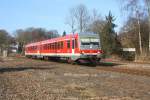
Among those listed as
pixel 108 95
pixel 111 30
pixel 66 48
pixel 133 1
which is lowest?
pixel 108 95

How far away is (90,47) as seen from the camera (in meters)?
31.5

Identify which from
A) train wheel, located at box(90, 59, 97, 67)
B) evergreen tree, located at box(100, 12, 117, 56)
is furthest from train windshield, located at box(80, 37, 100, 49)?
evergreen tree, located at box(100, 12, 117, 56)

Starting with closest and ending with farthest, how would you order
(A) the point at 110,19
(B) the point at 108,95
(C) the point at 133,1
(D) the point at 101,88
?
(B) the point at 108,95 < (D) the point at 101,88 < (C) the point at 133,1 < (A) the point at 110,19

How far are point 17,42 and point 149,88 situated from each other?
127 metres

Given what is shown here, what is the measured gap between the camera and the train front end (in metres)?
30.9

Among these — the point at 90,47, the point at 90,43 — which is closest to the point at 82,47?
the point at 90,47

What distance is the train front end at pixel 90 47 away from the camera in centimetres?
3091

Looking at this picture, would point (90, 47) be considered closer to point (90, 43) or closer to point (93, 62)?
point (90, 43)

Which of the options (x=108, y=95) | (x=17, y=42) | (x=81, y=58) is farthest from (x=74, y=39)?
(x=17, y=42)

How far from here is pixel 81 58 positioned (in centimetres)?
3120

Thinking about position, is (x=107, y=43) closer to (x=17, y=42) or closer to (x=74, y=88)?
(x=74, y=88)

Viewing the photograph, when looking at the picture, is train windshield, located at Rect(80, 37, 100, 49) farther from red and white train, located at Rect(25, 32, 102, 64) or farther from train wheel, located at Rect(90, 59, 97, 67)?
train wheel, located at Rect(90, 59, 97, 67)

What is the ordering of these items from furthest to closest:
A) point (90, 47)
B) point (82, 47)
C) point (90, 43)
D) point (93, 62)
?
1. point (93, 62)
2. point (90, 43)
3. point (90, 47)
4. point (82, 47)

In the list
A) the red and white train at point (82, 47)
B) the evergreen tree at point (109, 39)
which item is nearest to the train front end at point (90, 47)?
the red and white train at point (82, 47)
